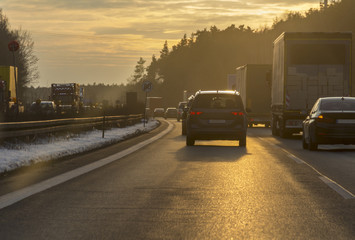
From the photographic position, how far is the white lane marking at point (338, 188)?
9033 millimetres

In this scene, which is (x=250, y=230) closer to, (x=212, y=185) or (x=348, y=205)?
(x=348, y=205)

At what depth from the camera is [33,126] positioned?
1755 cm

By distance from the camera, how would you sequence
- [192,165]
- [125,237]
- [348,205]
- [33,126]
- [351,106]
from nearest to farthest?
[125,237], [348,205], [192,165], [33,126], [351,106]

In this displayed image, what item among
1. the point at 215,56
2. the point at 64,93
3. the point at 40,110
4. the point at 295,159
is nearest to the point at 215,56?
the point at 215,56

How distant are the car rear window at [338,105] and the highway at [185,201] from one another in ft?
15.7

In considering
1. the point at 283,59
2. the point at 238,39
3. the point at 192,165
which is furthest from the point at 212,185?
the point at 238,39

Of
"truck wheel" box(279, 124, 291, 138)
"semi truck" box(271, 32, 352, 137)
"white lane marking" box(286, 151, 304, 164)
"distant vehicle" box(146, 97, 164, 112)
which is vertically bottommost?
"distant vehicle" box(146, 97, 164, 112)

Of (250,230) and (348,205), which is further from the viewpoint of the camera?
(348,205)

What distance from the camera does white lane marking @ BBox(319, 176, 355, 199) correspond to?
903 centimetres

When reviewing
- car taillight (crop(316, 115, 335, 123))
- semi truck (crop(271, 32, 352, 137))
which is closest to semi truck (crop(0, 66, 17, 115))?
semi truck (crop(271, 32, 352, 137))

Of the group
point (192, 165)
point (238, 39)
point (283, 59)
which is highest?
point (238, 39)

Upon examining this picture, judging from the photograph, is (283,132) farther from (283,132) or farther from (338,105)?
(338,105)

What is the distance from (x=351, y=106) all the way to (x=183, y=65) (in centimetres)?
13445

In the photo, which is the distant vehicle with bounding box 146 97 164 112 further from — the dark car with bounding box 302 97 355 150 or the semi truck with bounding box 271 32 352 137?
the dark car with bounding box 302 97 355 150
